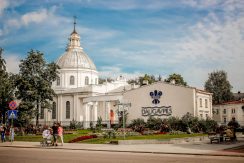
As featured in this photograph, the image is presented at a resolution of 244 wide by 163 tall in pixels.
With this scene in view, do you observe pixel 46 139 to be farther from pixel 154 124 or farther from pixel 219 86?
pixel 219 86

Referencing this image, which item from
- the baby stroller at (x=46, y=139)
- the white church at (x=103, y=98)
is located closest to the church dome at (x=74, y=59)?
the white church at (x=103, y=98)

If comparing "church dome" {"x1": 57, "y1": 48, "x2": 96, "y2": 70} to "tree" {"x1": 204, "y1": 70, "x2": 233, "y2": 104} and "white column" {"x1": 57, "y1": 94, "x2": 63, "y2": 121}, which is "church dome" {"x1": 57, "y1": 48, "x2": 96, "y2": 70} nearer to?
"white column" {"x1": 57, "y1": 94, "x2": 63, "y2": 121}

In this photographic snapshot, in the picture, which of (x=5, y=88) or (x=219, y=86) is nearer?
(x=5, y=88)

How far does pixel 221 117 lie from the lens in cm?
8712

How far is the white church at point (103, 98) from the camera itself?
159 feet

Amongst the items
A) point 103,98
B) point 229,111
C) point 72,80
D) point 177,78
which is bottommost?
point 229,111

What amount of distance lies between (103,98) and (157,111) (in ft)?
46.0

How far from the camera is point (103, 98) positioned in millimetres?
60250

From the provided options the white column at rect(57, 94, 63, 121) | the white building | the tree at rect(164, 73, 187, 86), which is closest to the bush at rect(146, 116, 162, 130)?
the white column at rect(57, 94, 63, 121)

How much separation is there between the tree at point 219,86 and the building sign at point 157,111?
51291 mm

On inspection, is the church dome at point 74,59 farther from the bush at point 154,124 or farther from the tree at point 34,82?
the bush at point 154,124

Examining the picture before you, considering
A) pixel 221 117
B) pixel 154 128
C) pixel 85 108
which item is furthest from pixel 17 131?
pixel 221 117

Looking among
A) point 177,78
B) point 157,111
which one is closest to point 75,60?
point 177,78

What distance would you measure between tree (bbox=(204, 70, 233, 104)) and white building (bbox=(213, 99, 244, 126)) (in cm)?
923
